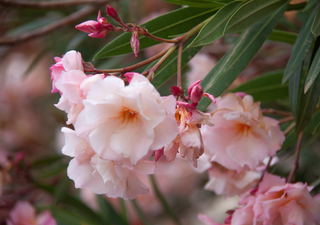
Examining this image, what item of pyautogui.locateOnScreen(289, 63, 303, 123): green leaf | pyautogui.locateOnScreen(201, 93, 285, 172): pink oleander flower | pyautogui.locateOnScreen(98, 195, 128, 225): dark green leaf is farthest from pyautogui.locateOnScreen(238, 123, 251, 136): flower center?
pyautogui.locateOnScreen(98, 195, 128, 225): dark green leaf

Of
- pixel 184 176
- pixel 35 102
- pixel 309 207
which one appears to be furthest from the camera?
pixel 35 102

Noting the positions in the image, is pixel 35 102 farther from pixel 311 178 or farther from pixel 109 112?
pixel 109 112

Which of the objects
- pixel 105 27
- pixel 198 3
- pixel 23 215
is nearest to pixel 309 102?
pixel 198 3

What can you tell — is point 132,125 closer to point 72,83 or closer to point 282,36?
point 72,83

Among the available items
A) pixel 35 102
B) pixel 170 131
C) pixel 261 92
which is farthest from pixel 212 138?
pixel 35 102

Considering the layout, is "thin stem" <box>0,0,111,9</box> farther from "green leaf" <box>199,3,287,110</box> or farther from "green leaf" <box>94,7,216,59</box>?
"green leaf" <box>199,3,287,110</box>
